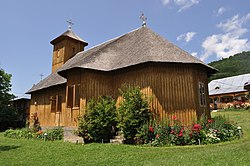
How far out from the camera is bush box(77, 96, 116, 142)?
12.9m

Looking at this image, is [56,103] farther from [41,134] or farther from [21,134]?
[21,134]

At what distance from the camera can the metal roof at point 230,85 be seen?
38753 mm

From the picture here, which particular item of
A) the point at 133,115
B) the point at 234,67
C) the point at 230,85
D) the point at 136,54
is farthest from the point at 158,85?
the point at 234,67

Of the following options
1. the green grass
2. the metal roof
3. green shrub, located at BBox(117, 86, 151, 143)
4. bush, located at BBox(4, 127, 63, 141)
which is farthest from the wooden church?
the metal roof

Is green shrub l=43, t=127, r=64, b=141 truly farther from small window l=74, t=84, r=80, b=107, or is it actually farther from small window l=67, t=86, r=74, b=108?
small window l=74, t=84, r=80, b=107

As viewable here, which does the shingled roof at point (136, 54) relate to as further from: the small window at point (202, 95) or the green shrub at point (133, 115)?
the green shrub at point (133, 115)

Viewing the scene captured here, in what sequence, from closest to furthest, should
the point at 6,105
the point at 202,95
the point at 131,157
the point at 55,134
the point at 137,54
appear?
the point at 131,157 < the point at 137,54 < the point at 202,95 < the point at 55,134 < the point at 6,105

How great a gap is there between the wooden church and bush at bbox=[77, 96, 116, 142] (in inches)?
48.4

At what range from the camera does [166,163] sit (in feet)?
23.9

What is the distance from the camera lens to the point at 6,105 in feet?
97.7

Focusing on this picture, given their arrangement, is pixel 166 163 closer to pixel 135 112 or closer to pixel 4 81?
pixel 135 112

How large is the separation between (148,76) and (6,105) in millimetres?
23458

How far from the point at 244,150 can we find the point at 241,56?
232 ft

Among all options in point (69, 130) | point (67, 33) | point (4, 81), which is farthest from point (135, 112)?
point (4, 81)
